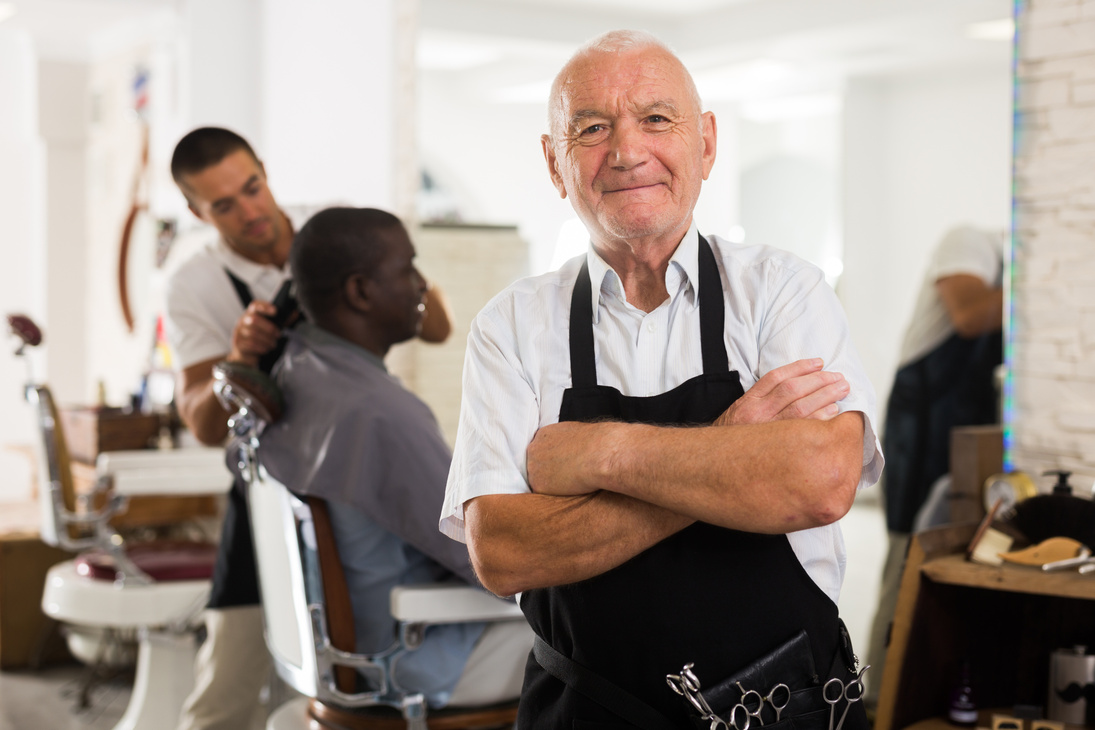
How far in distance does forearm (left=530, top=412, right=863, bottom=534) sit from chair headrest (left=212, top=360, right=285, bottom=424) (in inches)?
38.4

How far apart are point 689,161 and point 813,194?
1.45 metres

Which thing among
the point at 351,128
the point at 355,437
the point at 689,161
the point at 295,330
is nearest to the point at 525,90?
the point at 351,128

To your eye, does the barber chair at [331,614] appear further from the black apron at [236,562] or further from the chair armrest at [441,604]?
the black apron at [236,562]

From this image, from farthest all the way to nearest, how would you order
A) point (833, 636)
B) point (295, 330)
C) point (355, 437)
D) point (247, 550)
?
1. point (247, 550)
2. point (295, 330)
3. point (355, 437)
4. point (833, 636)

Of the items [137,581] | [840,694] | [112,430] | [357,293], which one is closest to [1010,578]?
[840,694]

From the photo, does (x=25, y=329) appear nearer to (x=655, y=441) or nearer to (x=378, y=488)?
(x=378, y=488)

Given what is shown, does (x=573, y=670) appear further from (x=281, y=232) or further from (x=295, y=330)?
(x=281, y=232)

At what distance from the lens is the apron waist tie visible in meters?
A: 1.32

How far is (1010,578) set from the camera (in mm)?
1902

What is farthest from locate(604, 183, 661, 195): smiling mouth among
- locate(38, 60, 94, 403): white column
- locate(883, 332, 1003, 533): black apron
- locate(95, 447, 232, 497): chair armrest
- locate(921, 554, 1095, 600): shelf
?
locate(38, 60, 94, 403): white column

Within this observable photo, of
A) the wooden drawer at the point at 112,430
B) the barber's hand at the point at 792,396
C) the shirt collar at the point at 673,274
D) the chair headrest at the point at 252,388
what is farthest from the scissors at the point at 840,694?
the wooden drawer at the point at 112,430

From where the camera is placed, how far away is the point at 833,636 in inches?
53.4

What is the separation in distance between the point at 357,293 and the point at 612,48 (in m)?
0.98

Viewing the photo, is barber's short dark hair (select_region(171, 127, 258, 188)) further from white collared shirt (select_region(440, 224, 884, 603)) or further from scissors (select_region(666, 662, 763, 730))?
scissors (select_region(666, 662, 763, 730))
